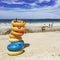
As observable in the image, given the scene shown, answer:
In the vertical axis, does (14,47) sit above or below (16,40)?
below

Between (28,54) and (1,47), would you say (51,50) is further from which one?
(1,47)

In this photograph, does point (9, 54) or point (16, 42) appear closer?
point (9, 54)

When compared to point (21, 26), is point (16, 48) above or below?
below

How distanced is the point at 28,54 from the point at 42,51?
118cm

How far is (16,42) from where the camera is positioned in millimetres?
12406

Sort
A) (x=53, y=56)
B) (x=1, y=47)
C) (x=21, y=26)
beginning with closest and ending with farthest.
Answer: (x=53, y=56), (x=21, y=26), (x=1, y=47)

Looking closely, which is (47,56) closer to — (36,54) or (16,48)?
(36,54)

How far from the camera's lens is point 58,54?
11.6 m

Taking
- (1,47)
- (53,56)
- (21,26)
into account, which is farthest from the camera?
(1,47)

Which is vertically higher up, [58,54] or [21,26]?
[21,26]

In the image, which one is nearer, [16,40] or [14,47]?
[14,47]

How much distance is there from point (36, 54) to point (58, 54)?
134 cm

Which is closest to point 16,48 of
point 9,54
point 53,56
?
point 9,54

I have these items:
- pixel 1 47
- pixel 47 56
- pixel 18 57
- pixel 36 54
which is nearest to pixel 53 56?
pixel 47 56
